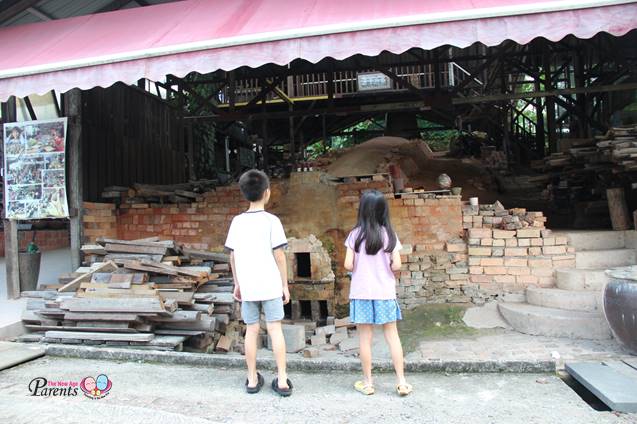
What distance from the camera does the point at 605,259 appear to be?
6.00 metres

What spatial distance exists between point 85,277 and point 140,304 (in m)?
1.19

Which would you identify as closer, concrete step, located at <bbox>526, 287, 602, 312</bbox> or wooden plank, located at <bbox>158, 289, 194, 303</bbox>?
wooden plank, located at <bbox>158, 289, 194, 303</bbox>

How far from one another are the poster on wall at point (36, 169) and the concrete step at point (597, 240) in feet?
22.9

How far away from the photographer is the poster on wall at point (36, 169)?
5910mm

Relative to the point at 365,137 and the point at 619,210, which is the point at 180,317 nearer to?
the point at 619,210

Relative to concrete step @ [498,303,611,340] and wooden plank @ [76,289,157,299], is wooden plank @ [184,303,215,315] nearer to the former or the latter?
wooden plank @ [76,289,157,299]

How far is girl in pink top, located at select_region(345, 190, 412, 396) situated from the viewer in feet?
9.95

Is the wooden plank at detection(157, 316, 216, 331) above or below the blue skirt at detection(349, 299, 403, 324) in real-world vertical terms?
below

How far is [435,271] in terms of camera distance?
658 cm

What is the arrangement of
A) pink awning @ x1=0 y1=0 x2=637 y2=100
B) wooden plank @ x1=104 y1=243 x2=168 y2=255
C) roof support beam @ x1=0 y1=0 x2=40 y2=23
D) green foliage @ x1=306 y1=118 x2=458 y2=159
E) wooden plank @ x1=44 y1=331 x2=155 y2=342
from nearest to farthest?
pink awning @ x1=0 y1=0 x2=637 y2=100 → wooden plank @ x1=44 y1=331 x2=155 y2=342 → wooden plank @ x1=104 y1=243 x2=168 y2=255 → roof support beam @ x1=0 y1=0 x2=40 y2=23 → green foliage @ x1=306 y1=118 x2=458 y2=159

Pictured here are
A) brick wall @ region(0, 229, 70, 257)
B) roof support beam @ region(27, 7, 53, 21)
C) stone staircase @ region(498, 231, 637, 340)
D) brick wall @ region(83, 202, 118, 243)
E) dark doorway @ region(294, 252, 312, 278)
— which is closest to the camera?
stone staircase @ region(498, 231, 637, 340)

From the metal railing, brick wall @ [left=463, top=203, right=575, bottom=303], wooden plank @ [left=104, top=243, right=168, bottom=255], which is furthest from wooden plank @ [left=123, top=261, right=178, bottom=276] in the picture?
the metal railing

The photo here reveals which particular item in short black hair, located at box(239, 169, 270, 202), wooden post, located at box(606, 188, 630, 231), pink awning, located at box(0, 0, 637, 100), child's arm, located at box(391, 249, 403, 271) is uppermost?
pink awning, located at box(0, 0, 637, 100)

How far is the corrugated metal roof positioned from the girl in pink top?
6.19 metres
